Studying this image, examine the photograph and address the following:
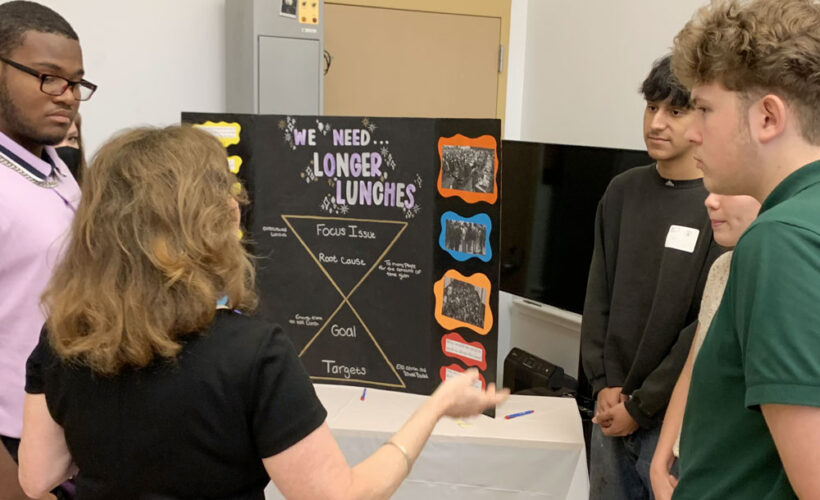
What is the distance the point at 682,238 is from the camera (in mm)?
1937

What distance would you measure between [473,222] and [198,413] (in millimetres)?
1103

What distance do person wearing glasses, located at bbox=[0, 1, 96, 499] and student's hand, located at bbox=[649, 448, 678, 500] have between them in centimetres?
130

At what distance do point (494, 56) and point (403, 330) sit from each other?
2.26 metres

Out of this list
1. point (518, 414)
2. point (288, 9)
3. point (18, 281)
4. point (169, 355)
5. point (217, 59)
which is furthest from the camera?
point (217, 59)

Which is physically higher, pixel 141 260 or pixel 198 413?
pixel 141 260

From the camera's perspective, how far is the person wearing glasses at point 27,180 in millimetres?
1603

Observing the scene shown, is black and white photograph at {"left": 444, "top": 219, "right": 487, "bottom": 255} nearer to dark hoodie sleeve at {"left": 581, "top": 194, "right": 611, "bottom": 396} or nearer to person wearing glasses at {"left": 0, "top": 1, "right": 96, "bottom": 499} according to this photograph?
dark hoodie sleeve at {"left": 581, "top": 194, "right": 611, "bottom": 396}

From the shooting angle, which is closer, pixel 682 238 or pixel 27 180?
pixel 27 180

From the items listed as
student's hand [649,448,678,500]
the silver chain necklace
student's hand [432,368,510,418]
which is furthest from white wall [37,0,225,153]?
student's hand [649,448,678,500]

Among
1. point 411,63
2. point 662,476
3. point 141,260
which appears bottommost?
point 662,476

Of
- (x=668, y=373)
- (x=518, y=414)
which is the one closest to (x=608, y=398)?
(x=668, y=373)

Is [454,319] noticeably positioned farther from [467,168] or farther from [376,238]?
[467,168]

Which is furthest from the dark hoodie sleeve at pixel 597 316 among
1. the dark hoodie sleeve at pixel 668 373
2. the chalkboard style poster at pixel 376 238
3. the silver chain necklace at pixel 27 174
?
the silver chain necklace at pixel 27 174

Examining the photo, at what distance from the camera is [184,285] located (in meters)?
1.05
